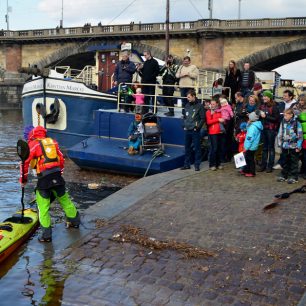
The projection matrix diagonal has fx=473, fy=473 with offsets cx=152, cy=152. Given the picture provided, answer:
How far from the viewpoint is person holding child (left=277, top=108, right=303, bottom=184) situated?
9.41m

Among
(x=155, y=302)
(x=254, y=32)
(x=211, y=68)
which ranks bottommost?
(x=155, y=302)

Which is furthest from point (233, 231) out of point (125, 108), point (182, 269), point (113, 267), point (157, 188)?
point (125, 108)

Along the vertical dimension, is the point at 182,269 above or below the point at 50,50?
below

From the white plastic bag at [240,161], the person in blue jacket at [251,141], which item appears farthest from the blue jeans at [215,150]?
the person in blue jacket at [251,141]

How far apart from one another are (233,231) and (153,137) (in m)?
5.65

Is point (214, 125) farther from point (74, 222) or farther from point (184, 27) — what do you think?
point (184, 27)

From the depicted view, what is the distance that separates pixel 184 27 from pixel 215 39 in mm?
3456

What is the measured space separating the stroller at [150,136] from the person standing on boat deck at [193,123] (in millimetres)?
1481

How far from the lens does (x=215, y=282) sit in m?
5.62

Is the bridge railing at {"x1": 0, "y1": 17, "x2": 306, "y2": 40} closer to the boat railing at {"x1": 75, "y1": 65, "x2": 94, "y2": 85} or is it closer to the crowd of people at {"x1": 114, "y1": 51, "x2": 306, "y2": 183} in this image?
the boat railing at {"x1": 75, "y1": 65, "x2": 94, "y2": 85}

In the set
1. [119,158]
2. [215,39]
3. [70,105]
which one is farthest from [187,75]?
[215,39]

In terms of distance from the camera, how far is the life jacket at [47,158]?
23.7 feet

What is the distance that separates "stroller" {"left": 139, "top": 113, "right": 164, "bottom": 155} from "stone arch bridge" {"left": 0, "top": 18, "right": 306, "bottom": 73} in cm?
2378

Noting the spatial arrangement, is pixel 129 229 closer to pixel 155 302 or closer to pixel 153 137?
pixel 155 302
